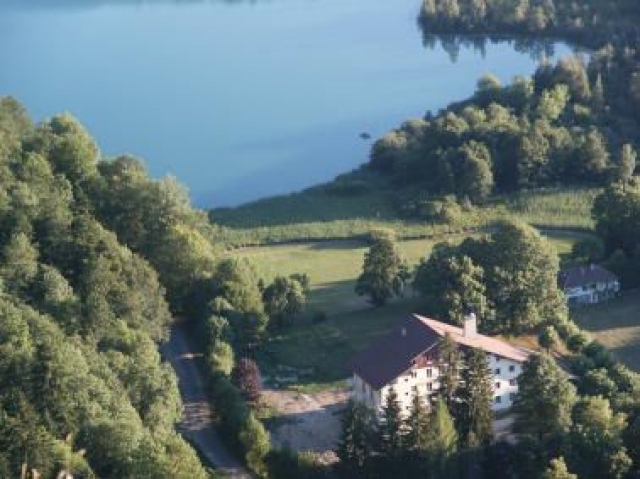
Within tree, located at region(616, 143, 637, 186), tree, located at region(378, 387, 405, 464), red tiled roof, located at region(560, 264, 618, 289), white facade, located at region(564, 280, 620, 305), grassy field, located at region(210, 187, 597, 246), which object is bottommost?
tree, located at region(378, 387, 405, 464)

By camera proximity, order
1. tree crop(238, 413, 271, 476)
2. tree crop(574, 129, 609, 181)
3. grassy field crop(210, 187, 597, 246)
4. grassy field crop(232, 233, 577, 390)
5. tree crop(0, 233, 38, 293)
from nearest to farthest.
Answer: tree crop(238, 413, 271, 476), tree crop(0, 233, 38, 293), grassy field crop(232, 233, 577, 390), grassy field crop(210, 187, 597, 246), tree crop(574, 129, 609, 181)

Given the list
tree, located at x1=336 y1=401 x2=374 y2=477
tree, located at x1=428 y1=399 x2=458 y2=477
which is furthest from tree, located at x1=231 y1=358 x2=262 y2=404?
tree, located at x1=428 y1=399 x2=458 y2=477

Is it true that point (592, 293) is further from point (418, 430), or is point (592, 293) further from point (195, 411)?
point (195, 411)

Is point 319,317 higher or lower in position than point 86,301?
lower

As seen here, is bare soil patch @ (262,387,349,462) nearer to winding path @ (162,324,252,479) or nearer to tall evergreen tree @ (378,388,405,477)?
winding path @ (162,324,252,479)

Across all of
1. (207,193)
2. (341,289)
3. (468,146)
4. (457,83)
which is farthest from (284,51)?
(341,289)

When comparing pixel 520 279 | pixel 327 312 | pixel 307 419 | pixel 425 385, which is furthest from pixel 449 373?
pixel 327 312

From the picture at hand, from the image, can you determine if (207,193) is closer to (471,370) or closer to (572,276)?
(572,276)

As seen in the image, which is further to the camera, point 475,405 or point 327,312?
point 327,312
